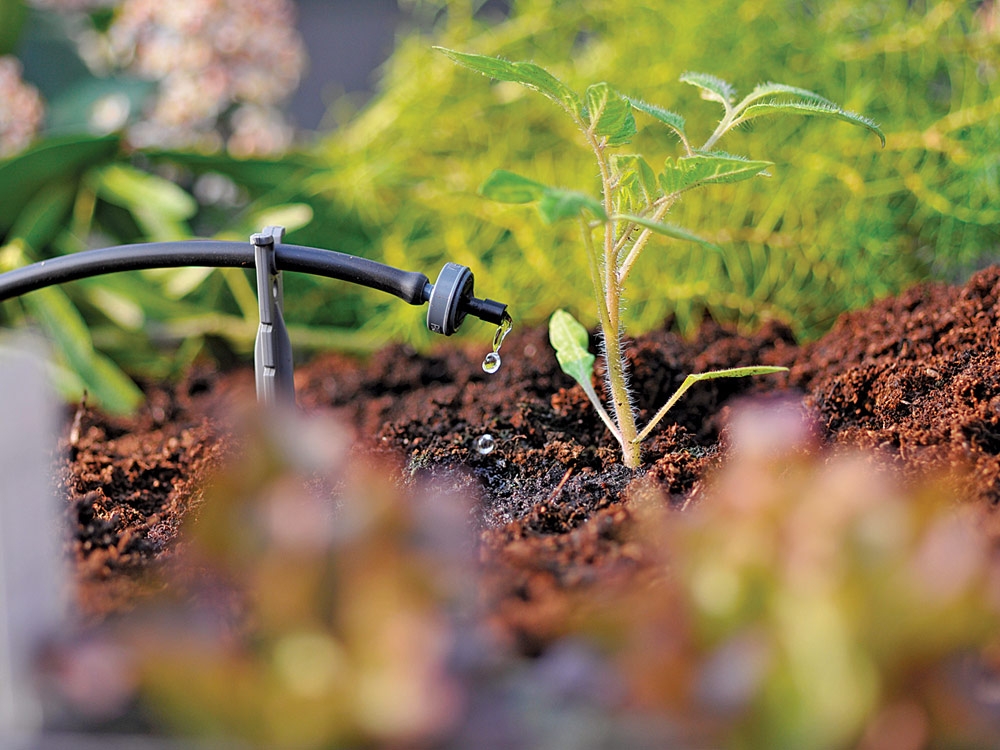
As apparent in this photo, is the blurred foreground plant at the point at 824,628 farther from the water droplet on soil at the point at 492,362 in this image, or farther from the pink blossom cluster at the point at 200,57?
the pink blossom cluster at the point at 200,57

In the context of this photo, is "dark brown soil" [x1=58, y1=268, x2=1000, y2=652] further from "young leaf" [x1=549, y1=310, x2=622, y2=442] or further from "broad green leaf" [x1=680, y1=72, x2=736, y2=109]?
"broad green leaf" [x1=680, y1=72, x2=736, y2=109]

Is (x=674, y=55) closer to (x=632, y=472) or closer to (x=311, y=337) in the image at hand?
(x=311, y=337)

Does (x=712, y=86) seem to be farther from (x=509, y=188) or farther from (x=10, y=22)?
(x=10, y=22)

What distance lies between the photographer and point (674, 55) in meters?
0.84

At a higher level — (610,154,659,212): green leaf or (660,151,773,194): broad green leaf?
(610,154,659,212): green leaf

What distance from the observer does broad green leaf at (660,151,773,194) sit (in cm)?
33

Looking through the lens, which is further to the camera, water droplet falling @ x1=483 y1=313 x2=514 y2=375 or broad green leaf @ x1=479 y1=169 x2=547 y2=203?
water droplet falling @ x1=483 y1=313 x2=514 y2=375

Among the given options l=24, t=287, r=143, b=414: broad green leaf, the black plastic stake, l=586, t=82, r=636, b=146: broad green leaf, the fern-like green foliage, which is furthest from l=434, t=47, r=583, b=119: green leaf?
l=24, t=287, r=143, b=414: broad green leaf

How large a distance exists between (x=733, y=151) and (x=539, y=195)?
21.6 inches

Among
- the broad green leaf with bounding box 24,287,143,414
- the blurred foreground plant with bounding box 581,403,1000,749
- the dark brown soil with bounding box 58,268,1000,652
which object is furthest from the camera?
the broad green leaf with bounding box 24,287,143,414

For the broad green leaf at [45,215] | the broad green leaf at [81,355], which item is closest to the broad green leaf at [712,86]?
the broad green leaf at [81,355]

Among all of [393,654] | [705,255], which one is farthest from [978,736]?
[705,255]

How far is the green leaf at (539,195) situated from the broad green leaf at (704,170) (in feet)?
0.19

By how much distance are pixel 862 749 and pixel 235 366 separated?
70cm
